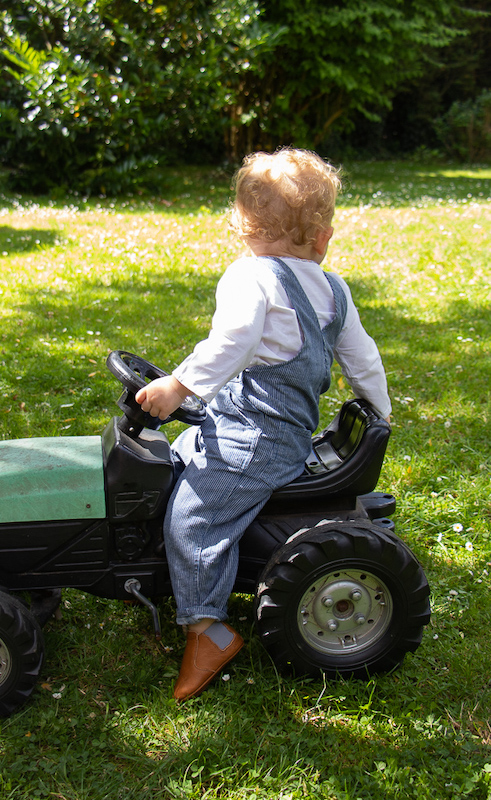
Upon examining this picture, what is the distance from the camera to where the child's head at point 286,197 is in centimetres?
206

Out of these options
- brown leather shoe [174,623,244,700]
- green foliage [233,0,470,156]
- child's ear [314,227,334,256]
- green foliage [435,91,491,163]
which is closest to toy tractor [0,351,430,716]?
brown leather shoe [174,623,244,700]

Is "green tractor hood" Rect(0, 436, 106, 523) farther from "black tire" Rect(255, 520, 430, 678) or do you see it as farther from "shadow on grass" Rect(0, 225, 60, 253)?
"shadow on grass" Rect(0, 225, 60, 253)

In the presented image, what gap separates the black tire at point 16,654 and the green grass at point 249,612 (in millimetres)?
73

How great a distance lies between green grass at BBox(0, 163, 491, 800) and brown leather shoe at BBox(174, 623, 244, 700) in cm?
5

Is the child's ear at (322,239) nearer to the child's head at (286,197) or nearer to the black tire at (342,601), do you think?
the child's head at (286,197)

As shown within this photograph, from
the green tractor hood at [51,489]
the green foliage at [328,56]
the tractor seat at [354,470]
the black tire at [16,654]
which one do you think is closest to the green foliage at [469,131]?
the green foliage at [328,56]

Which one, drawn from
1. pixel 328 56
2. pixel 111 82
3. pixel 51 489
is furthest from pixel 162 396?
pixel 328 56

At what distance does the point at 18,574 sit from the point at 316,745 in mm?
1028

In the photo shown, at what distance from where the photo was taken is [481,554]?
9.18 feet

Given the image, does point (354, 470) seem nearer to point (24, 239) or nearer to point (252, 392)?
point (252, 392)

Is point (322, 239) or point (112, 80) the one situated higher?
point (322, 239)

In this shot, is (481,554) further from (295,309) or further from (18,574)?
(18,574)

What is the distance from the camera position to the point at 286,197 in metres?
2.05

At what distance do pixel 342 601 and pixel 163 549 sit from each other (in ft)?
1.96
